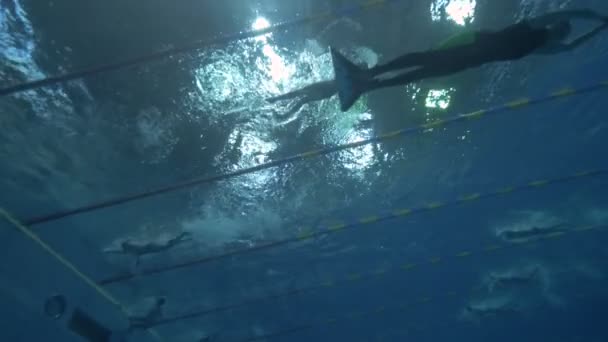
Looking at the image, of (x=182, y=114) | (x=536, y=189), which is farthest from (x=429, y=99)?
(x=536, y=189)

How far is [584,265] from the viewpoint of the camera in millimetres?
12383

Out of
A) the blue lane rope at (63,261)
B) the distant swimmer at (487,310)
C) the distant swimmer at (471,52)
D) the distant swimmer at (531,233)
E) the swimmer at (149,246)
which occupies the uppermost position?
the distant swimmer at (531,233)

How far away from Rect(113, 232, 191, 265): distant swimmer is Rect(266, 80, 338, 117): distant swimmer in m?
3.92

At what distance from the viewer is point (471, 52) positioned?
462cm

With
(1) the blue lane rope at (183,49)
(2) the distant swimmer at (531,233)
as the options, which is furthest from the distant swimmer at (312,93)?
(2) the distant swimmer at (531,233)

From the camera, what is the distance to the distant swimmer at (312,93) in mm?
4953

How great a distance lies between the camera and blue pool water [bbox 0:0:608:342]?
4.41 m

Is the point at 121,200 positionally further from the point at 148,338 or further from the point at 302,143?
the point at 148,338

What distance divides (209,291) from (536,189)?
8252mm

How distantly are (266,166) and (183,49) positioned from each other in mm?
2235

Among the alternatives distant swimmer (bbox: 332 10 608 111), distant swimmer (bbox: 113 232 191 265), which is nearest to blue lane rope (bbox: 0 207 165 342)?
distant swimmer (bbox: 113 232 191 265)

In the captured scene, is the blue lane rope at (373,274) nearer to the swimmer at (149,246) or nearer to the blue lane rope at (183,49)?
the swimmer at (149,246)

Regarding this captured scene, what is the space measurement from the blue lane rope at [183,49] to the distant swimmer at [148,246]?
374 centimetres

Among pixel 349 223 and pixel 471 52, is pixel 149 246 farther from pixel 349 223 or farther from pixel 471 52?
pixel 471 52
